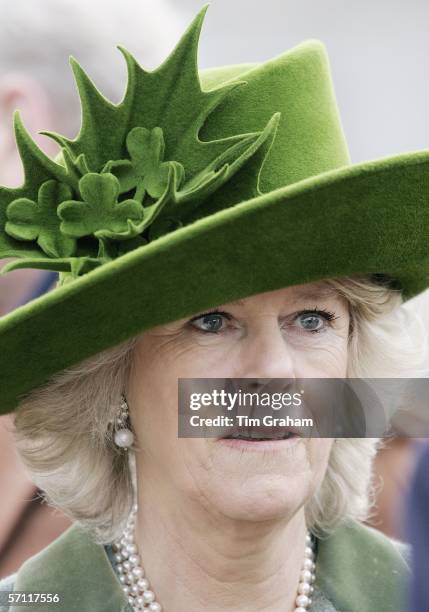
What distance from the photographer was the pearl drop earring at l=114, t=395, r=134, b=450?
7.78 feet

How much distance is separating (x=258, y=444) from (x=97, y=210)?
1.82 ft

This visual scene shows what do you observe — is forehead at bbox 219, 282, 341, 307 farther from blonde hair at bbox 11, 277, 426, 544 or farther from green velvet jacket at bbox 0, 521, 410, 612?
green velvet jacket at bbox 0, 521, 410, 612

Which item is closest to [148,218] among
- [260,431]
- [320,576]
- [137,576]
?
[260,431]

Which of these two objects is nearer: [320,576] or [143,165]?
[143,165]

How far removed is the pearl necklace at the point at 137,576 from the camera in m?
2.38

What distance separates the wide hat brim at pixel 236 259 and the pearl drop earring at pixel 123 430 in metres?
0.24

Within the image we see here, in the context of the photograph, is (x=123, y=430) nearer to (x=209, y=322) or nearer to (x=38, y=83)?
(x=209, y=322)

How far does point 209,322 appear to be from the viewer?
2.18 metres

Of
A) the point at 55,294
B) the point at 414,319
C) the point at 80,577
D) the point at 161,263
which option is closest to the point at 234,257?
the point at 161,263

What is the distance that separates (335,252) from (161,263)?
368mm

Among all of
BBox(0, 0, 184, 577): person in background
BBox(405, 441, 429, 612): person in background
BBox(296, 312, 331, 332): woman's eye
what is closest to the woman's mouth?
BBox(296, 312, 331, 332): woman's eye

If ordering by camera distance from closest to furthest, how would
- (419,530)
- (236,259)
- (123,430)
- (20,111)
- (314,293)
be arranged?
(419,530) → (236,259) → (314,293) → (123,430) → (20,111)

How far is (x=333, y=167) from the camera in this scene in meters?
2.21

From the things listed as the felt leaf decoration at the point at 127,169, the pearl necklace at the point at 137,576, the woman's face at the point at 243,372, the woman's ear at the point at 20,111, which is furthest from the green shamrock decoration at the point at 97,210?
the woman's ear at the point at 20,111
